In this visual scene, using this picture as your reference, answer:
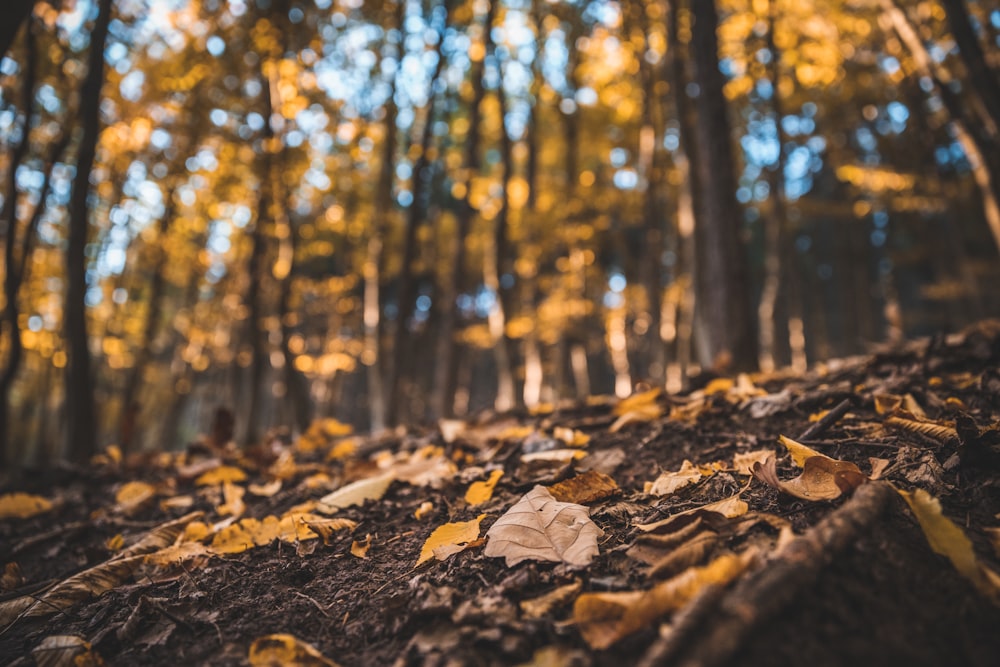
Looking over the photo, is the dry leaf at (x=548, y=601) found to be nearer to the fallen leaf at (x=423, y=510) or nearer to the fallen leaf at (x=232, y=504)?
the fallen leaf at (x=423, y=510)

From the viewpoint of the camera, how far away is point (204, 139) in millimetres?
7992

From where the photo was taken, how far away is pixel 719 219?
3.93 m

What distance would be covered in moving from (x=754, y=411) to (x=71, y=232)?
17.0ft

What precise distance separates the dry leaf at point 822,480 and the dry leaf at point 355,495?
1.29 meters

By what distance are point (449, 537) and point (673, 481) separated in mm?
648

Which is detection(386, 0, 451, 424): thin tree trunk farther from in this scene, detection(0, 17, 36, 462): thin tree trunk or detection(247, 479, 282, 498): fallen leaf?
detection(247, 479, 282, 498): fallen leaf

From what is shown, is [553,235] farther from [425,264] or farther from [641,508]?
[641,508]

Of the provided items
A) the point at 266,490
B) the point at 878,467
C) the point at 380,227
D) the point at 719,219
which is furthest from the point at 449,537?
the point at 380,227

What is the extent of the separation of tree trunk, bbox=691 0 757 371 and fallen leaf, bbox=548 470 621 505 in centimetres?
246

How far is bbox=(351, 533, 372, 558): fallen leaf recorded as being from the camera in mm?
1401

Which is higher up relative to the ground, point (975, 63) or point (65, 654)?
point (975, 63)

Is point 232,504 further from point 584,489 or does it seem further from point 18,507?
point 584,489

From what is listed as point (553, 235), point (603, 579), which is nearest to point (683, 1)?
point (553, 235)

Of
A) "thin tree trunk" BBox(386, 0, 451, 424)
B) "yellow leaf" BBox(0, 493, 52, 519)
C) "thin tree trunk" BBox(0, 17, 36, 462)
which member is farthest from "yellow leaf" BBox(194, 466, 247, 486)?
"thin tree trunk" BBox(386, 0, 451, 424)
